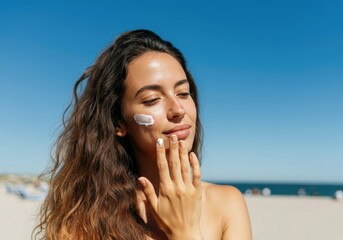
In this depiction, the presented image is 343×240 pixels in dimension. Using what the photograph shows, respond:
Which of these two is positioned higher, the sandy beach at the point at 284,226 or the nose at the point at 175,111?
the nose at the point at 175,111

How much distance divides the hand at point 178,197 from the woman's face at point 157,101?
296 mm

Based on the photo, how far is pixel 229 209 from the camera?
326cm

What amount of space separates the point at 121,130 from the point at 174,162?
3.32 ft

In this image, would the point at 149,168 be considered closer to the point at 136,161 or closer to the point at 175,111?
the point at 136,161

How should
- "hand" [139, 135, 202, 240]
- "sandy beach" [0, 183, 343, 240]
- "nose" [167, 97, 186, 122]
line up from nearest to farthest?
"hand" [139, 135, 202, 240]
"nose" [167, 97, 186, 122]
"sandy beach" [0, 183, 343, 240]

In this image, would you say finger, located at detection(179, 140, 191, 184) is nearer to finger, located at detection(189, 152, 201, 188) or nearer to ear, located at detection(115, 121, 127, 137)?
finger, located at detection(189, 152, 201, 188)

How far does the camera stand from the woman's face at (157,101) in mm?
3021

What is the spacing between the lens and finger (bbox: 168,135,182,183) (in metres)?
2.66

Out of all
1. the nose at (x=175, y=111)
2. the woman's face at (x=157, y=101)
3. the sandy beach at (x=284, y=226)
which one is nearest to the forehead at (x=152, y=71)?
the woman's face at (x=157, y=101)

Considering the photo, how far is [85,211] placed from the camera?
11.2 feet

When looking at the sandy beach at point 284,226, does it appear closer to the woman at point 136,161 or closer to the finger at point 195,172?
the woman at point 136,161

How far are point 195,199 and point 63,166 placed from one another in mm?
1850


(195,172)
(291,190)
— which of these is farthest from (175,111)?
(291,190)

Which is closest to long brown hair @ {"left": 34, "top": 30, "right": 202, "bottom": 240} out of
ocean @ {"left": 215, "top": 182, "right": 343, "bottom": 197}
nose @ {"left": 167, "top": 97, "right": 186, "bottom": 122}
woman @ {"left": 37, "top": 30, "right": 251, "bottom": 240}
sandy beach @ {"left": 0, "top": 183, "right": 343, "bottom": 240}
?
woman @ {"left": 37, "top": 30, "right": 251, "bottom": 240}
